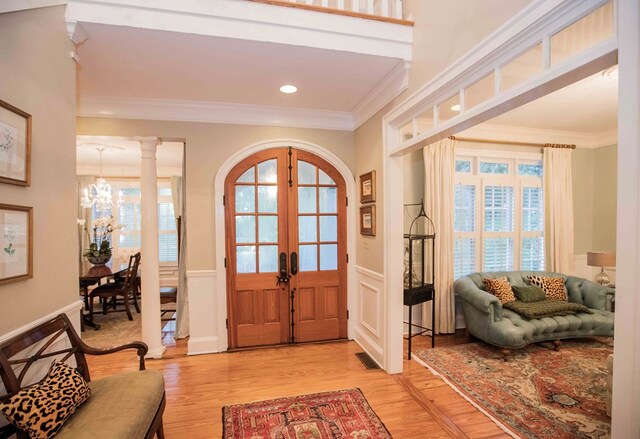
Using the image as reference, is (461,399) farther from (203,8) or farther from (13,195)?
(203,8)

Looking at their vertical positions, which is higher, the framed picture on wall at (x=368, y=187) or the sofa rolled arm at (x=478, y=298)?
the framed picture on wall at (x=368, y=187)

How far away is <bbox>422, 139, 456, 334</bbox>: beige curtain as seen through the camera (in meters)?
3.86

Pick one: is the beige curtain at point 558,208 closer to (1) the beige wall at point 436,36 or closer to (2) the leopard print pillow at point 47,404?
(1) the beige wall at point 436,36

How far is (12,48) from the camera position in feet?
4.73

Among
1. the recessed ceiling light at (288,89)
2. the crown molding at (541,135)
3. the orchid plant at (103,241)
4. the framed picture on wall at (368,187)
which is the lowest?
the orchid plant at (103,241)

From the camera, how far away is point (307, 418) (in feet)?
7.35

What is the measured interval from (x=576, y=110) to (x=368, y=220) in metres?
2.82

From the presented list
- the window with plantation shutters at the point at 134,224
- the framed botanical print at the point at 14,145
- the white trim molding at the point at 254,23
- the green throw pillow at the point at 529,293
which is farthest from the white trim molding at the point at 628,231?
the window with plantation shutters at the point at 134,224

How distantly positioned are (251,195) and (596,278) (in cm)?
488

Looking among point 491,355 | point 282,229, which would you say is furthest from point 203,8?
point 491,355

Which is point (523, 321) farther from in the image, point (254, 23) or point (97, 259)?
point (97, 259)

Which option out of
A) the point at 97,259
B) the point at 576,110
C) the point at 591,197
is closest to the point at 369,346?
the point at 576,110

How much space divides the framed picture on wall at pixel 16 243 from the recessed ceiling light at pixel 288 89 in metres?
2.15

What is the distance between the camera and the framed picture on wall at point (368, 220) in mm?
3207
